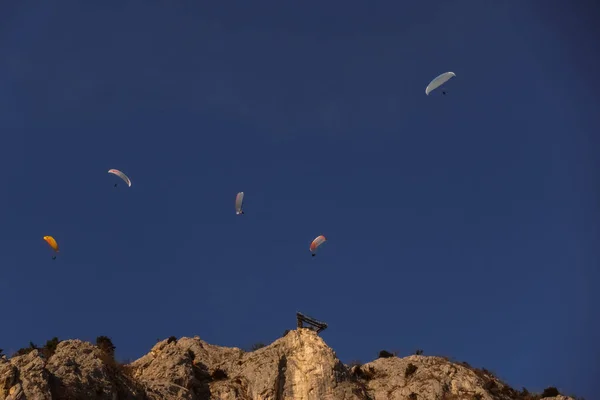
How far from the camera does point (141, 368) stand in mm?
47188

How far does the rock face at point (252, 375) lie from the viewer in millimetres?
36344

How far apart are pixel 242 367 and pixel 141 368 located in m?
8.02

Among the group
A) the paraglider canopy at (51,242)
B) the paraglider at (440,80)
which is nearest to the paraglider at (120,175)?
the paraglider canopy at (51,242)

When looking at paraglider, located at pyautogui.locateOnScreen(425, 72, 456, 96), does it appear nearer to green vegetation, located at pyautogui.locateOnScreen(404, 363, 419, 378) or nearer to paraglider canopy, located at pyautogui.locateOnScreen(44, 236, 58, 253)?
green vegetation, located at pyautogui.locateOnScreen(404, 363, 419, 378)

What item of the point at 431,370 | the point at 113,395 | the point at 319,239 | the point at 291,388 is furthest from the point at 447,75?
the point at 113,395

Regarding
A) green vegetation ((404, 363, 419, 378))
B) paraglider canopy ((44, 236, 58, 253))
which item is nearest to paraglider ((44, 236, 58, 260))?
paraglider canopy ((44, 236, 58, 253))

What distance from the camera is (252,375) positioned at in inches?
1790

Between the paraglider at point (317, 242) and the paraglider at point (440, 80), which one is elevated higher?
the paraglider at point (440, 80)

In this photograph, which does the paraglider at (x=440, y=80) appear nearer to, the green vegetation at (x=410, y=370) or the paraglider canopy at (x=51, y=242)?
the green vegetation at (x=410, y=370)

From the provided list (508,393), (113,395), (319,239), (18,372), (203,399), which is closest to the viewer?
(18,372)

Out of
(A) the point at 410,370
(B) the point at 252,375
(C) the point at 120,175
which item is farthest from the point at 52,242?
(A) the point at 410,370

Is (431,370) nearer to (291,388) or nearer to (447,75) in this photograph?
(291,388)

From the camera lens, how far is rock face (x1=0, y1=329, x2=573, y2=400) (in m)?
36.3

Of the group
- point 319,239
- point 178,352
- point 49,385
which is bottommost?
point 49,385
